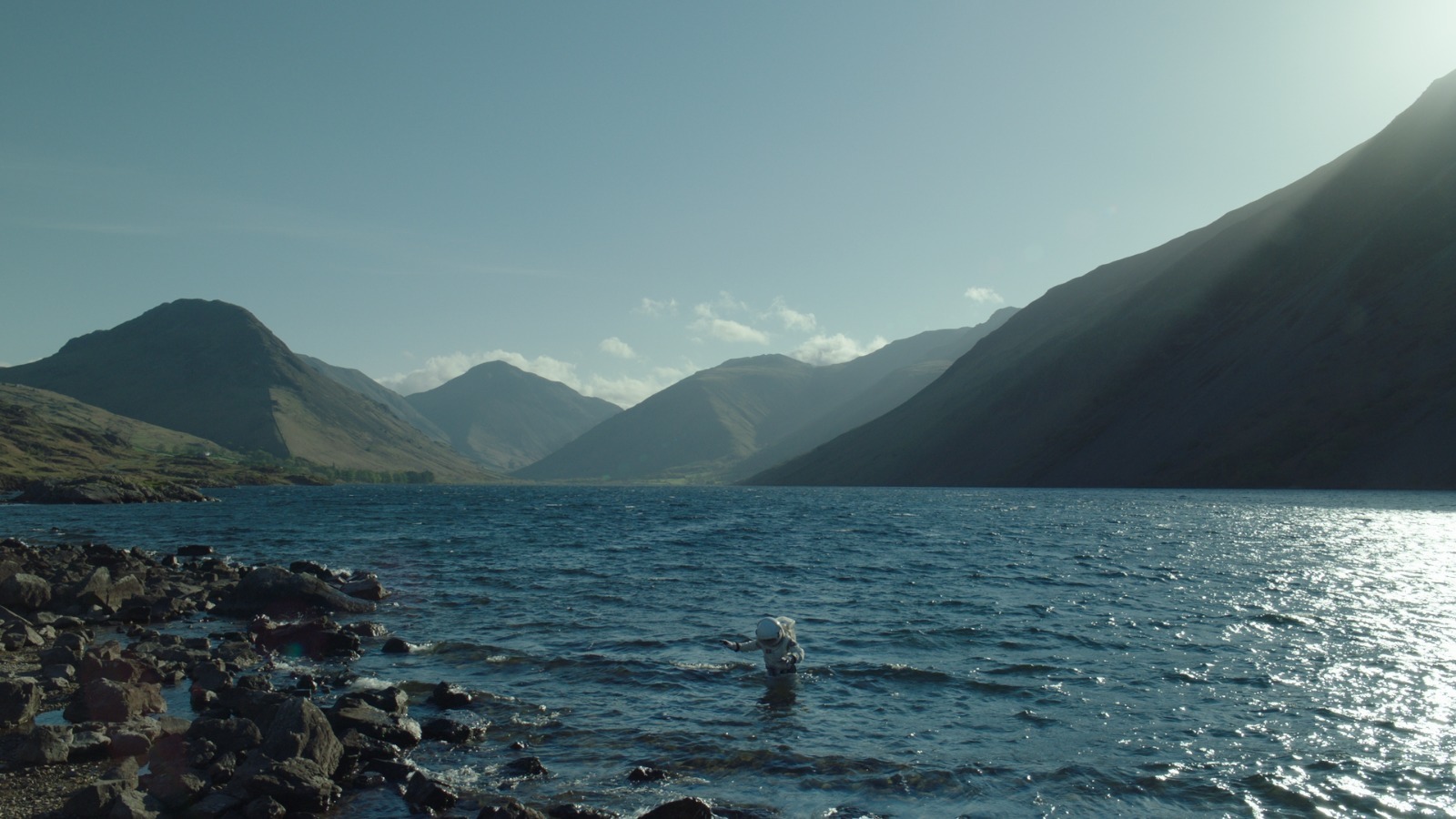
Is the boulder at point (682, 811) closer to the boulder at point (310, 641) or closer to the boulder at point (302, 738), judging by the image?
the boulder at point (302, 738)

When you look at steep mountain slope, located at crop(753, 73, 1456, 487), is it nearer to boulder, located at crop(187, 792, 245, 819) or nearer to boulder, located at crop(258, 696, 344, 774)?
boulder, located at crop(258, 696, 344, 774)

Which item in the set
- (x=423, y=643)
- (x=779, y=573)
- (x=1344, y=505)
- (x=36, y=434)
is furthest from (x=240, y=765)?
(x=36, y=434)

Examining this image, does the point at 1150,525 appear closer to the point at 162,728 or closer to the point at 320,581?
the point at 320,581

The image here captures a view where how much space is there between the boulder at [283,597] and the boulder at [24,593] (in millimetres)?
5998

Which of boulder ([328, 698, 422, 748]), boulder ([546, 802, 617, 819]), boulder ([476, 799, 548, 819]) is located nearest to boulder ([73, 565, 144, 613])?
boulder ([328, 698, 422, 748])

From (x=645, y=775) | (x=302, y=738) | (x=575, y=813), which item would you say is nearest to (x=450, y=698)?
(x=302, y=738)

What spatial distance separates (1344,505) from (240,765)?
108m

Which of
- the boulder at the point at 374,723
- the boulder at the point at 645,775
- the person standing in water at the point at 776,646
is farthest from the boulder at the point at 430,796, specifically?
the person standing in water at the point at 776,646

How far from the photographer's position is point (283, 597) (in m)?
33.5

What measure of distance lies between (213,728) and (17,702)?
511cm

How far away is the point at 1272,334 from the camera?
159500 millimetres

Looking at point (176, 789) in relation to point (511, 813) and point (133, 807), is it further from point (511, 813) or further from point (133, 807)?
point (511, 813)

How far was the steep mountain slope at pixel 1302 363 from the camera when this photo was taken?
129875 millimetres

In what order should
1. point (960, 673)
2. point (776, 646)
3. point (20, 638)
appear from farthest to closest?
point (20, 638), point (960, 673), point (776, 646)
